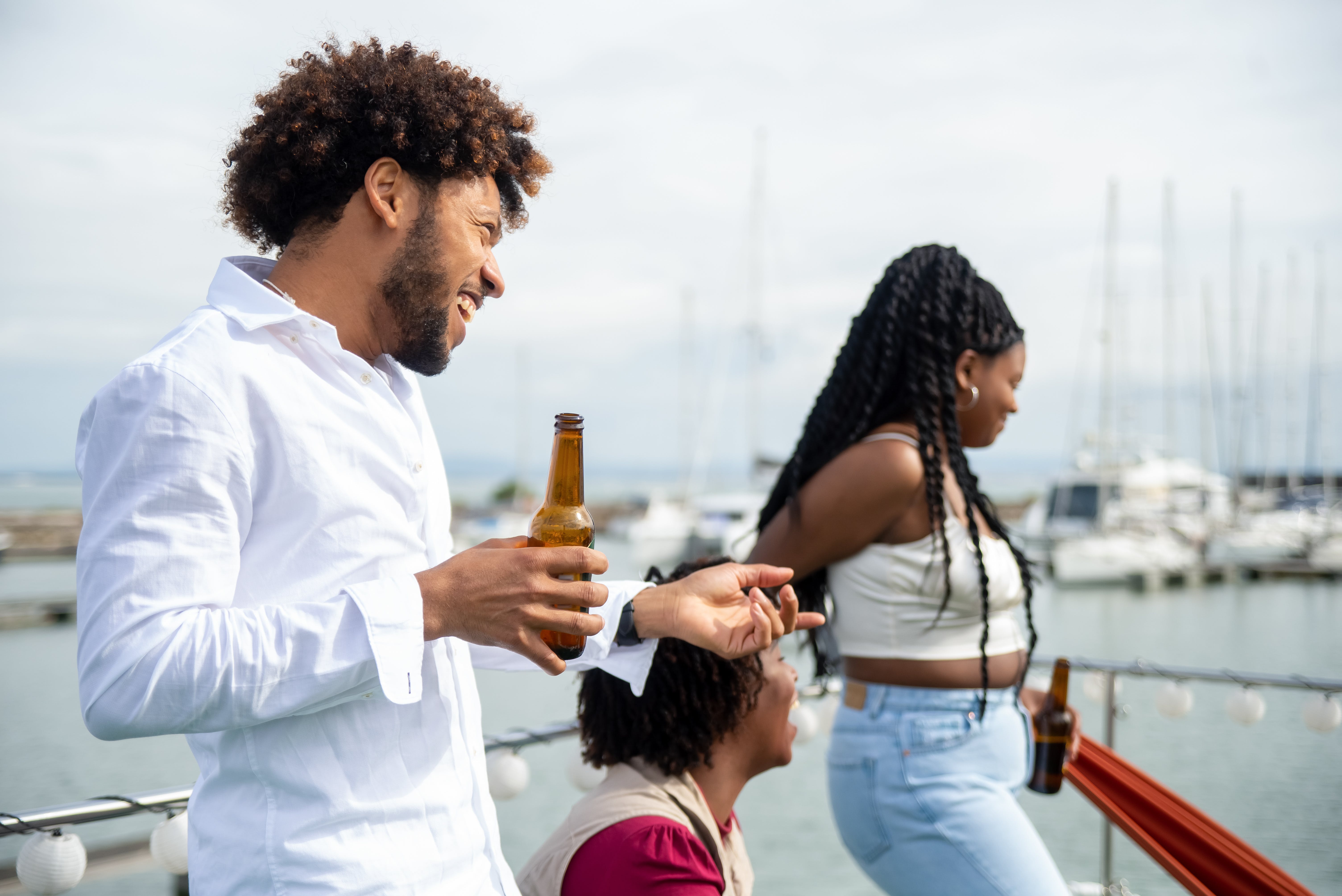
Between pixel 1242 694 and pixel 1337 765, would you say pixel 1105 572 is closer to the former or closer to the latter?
pixel 1337 765

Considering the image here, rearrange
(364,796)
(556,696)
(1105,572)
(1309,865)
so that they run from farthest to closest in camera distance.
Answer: (1105,572) < (556,696) < (1309,865) < (364,796)

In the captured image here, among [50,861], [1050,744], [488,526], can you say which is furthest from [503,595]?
[488,526]

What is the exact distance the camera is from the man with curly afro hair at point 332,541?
3.29 ft

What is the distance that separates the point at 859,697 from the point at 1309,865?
9936 mm

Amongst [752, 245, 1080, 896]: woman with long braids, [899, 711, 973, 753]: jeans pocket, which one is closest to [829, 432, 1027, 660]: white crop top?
[752, 245, 1080, 896]: woman with long braids

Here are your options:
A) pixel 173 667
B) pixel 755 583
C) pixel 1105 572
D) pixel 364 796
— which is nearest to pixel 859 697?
pixel 755 583

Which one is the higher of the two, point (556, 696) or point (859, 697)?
point (859, 697)

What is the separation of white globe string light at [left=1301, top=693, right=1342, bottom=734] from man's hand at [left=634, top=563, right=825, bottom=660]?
86.5 inches

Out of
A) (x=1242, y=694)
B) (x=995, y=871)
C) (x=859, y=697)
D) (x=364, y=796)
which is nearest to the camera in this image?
(x=364, y=796)

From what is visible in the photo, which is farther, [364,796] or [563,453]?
[563,453]

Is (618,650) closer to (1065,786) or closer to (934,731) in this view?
(934,731)

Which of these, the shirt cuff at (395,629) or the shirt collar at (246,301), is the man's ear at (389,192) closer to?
the shirt collar at (246,301)

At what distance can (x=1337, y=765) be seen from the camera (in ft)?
42.3

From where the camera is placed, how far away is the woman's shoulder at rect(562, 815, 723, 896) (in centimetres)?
162
